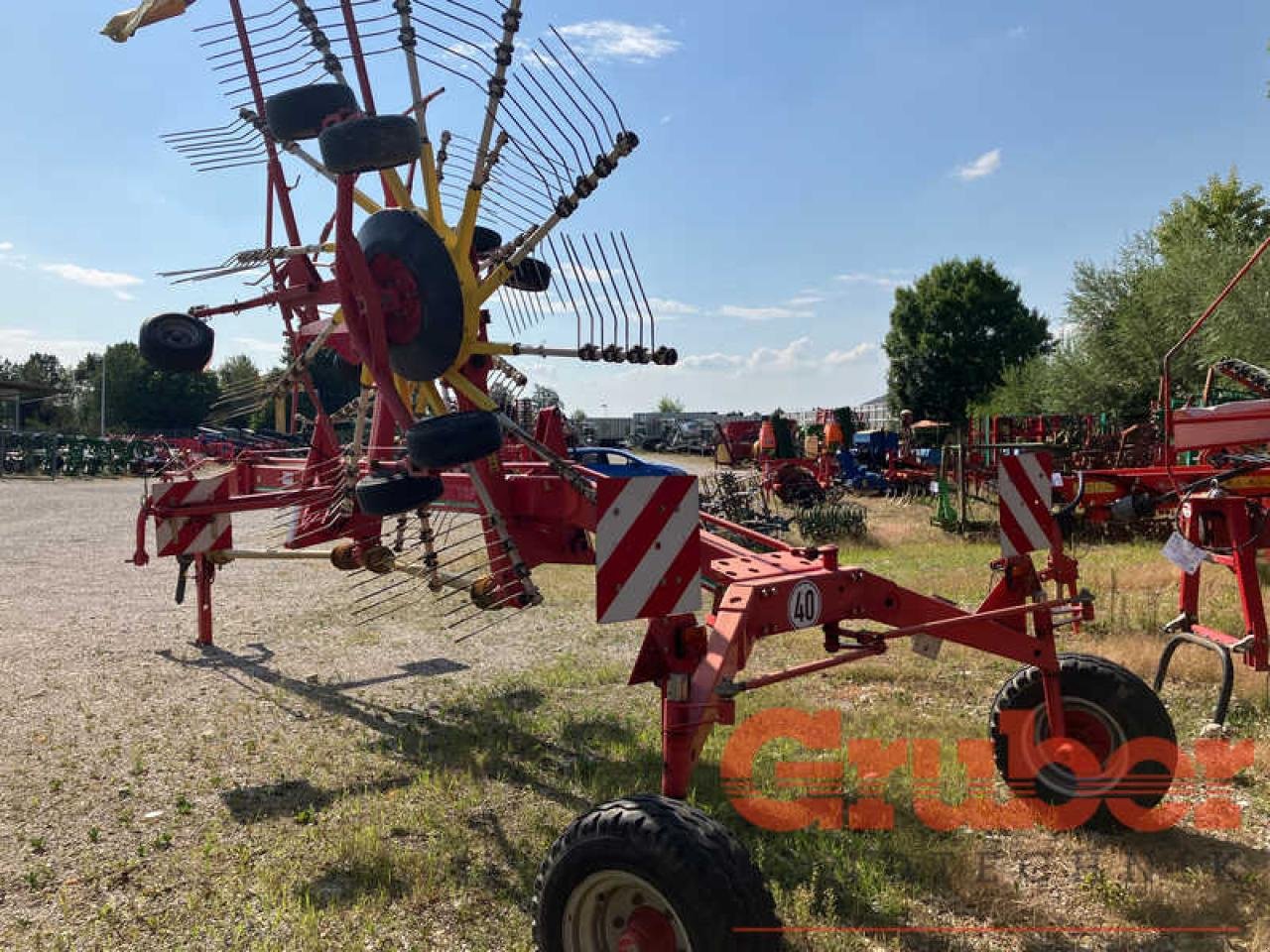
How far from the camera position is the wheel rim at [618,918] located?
2.49 metres

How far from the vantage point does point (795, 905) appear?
129 inches

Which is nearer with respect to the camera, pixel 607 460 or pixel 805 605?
pixel 805 605

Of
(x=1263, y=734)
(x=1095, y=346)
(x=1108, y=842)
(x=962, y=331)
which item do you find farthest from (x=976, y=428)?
(x=1108, y=842)

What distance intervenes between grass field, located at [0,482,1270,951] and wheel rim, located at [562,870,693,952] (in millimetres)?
682

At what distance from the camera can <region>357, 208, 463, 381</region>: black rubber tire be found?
3338 millimetres

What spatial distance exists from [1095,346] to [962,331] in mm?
17493

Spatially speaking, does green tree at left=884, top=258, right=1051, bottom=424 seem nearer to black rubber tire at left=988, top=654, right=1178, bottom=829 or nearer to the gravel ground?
the gravel ground

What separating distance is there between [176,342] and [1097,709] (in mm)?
4586

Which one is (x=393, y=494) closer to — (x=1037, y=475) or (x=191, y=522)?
(x=1037, y=475)

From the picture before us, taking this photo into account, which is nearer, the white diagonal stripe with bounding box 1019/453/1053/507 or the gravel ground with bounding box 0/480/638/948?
the white diagonal stripe with bounding box 1019/453/1053/507

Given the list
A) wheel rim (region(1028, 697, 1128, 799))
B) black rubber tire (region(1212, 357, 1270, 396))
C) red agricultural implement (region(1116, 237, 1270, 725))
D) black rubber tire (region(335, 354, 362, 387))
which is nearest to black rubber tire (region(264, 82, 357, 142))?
black rubber tire (region(335, 354, 362, 387))

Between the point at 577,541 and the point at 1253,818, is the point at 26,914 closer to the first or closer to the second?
the point at 577,541

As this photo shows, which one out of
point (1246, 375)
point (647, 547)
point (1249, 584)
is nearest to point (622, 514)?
point (647, 547)

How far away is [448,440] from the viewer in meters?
3.06
